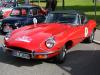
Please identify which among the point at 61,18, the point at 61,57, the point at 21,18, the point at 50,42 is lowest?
the point at 61,57

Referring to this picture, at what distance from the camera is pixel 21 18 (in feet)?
50.6

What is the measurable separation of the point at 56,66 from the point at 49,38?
0.83 meters

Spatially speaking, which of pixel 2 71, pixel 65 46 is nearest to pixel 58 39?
pixel 65 46

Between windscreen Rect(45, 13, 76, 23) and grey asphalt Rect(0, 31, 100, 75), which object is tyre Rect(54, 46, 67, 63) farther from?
windscreen Rect(45, 13, 76, 23)

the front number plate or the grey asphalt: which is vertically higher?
the front number plate

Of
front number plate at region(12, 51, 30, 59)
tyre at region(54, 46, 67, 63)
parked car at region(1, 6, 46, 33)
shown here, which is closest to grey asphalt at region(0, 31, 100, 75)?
tyre at region(54, 46, 67, 63)

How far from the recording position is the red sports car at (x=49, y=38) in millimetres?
8677

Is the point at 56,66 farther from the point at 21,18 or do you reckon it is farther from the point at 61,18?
the point at 21,18

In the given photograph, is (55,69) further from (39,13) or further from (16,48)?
(39,13)

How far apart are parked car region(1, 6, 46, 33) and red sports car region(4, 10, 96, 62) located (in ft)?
14.0

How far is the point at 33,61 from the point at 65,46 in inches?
42.4

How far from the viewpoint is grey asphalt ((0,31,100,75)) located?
325 inches

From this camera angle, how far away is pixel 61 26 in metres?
10.2

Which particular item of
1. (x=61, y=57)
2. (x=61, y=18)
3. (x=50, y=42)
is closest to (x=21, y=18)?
(x=61, y=18)
